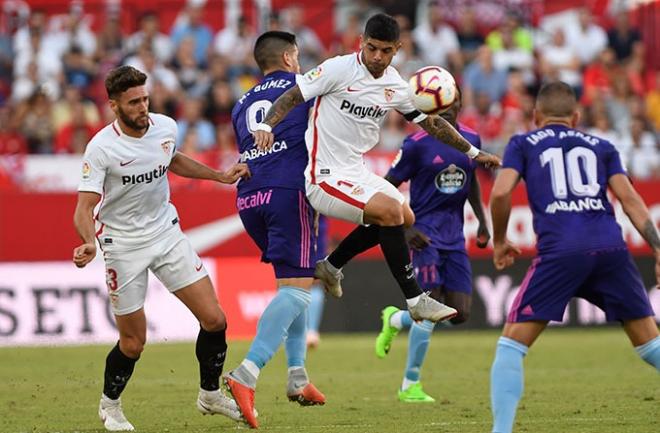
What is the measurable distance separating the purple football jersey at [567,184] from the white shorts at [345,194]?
1.65 m

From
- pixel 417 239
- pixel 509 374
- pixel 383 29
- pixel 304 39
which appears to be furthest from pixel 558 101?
pixel 304 39

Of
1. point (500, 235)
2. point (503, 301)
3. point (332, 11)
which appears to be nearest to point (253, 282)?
point (503, 301)

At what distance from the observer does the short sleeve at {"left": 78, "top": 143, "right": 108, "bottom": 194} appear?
9.35 meters

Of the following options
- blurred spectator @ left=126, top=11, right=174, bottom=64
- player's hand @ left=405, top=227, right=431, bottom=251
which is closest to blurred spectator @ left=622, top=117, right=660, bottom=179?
blurred spectator @ left=126, top=11, right=174, bottom=64

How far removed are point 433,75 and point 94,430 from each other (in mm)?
3723

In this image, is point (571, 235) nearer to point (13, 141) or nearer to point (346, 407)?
point (346, 407)

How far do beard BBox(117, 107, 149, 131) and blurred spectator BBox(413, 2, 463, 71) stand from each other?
14.2 m

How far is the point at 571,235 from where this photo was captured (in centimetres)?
815

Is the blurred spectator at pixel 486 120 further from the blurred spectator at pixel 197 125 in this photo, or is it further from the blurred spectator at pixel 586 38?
the blurred spectator at pixel 197 125

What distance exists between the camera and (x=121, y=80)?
940 cm

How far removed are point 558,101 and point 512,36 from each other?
52.2ft

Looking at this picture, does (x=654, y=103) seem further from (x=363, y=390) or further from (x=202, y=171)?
(x=202, y=171)

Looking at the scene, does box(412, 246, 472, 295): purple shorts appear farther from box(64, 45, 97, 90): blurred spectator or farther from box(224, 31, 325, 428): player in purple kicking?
box(64, 45, 97, 90): blurred spectator

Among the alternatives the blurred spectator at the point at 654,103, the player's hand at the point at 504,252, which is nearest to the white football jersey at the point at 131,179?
the player's hand at the point at 504,252
